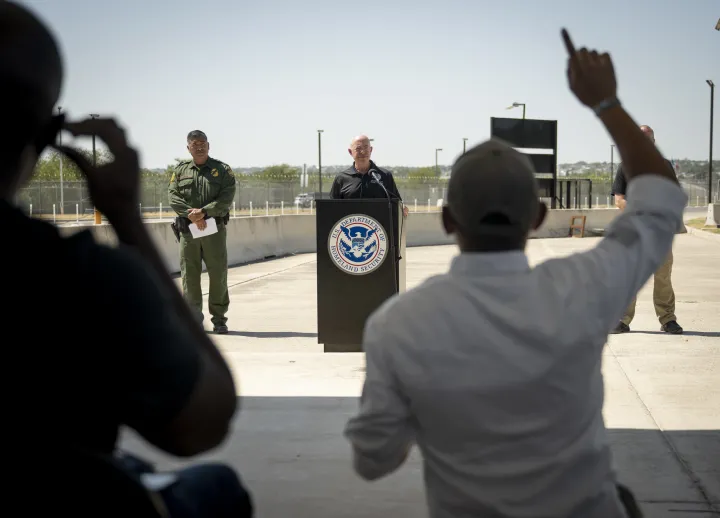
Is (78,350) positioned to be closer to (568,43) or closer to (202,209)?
(568,43)

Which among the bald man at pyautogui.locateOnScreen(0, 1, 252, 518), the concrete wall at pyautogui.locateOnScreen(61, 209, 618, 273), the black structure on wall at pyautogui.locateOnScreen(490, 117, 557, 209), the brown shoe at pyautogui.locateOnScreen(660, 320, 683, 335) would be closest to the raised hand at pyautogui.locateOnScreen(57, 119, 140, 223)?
the bald man at pyautogui.locateOnScreen(0, 1, 252, 518)

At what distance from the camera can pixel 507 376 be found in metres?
1.68

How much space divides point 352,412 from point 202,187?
12.8 feet

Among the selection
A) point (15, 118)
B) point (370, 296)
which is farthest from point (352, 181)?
point (15, 118)

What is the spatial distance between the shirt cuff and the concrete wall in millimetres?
10144

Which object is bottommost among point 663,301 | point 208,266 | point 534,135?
point 663,301

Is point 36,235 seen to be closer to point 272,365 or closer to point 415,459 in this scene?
point 415,459

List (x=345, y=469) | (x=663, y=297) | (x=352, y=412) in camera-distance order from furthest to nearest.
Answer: (x=663, y=297) < (x=352, y=412) < (x=345, y=469)

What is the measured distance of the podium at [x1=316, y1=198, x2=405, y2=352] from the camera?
21.7 feet

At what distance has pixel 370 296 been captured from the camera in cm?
673

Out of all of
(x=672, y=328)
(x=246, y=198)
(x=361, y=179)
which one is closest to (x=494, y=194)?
(x=361, y=179)

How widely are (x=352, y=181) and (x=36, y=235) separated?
6.25m

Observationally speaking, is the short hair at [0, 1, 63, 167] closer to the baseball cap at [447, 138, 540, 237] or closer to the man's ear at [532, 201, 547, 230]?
the baseball cap at [447, 138, 540, 237]

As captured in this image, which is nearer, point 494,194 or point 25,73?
point 25,73
